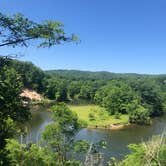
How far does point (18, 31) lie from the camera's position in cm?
873

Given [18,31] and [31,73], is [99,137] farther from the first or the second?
[31,73]

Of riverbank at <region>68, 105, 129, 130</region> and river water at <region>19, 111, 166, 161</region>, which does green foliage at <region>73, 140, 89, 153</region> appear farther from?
riverbank at <region>68, 105, 129, 130</region>

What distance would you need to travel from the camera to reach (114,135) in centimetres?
5828

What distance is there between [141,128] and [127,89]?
30.0 m

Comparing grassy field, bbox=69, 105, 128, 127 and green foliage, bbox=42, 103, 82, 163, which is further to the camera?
grassy field, bbox=69, 105, 128, 127

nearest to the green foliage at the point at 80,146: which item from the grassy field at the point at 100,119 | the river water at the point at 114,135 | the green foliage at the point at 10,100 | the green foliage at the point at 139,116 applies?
the river water at the point at 114,135

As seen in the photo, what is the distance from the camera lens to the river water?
45456 mm

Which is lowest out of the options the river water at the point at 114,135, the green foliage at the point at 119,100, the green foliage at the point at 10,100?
the river water at the point at 114,135

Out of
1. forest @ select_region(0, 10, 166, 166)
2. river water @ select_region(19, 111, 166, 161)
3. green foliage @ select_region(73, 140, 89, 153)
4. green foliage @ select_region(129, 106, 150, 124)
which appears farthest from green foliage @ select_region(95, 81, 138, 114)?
green foliage @ select_region(73, 140, 89, 153)

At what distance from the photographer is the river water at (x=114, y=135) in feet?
149

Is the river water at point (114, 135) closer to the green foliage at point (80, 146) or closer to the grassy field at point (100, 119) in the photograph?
the grassy field at point (100, 119)

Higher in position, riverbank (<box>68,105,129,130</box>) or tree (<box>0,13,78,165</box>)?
tree (<box>0,13,78,165</box>)

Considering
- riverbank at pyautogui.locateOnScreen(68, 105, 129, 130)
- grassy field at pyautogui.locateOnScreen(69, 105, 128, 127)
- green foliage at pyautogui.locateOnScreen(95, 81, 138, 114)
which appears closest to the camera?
riverbank at pyautogui.locateOnScreen(68, 105, 129, 130)

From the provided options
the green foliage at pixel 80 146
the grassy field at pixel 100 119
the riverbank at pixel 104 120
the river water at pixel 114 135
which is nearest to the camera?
the green foliage at pixel 80 146
